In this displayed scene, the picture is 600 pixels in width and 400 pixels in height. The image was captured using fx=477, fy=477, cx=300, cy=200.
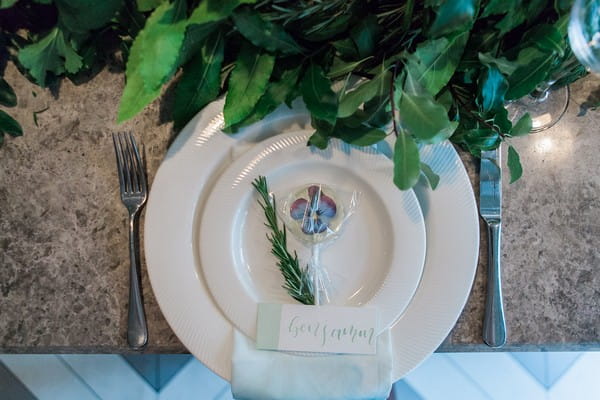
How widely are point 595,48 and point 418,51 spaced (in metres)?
0.15

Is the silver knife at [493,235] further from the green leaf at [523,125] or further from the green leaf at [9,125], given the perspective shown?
the green leaf at [9,125]

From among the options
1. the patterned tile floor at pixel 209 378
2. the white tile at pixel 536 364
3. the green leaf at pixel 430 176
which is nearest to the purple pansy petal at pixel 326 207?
the green leaf at pixel 430 176

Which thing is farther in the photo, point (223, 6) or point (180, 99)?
point (180, 99)

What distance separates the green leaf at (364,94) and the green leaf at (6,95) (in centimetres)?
39

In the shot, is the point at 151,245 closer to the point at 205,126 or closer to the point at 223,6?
the point at 205,126

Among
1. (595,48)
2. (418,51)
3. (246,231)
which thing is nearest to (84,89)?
(246,231)

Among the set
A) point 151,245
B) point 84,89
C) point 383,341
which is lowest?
point 383,341

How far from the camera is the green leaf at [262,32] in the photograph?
41 cm

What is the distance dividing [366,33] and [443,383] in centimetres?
76

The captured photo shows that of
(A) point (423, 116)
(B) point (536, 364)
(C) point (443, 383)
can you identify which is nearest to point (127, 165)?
(A) point (423, 116)

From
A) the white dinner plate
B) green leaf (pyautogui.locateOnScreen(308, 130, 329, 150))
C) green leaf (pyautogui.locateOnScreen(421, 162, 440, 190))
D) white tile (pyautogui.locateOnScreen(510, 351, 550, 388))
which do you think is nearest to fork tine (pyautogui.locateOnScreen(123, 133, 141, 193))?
the white dinner plate

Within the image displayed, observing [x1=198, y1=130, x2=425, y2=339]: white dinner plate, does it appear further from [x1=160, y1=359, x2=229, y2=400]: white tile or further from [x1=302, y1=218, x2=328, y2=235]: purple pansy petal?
[x1=160, y1=359, x2=229, y2=400]: white tile

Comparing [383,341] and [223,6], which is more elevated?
[223,6]

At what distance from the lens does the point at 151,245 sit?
0.50 m
